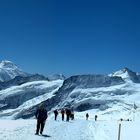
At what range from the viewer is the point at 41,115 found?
27.1 meters

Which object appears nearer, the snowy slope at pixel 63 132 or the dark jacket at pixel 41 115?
the snowy slope at pixel 63 132

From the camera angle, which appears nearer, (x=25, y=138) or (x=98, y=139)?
(x=25, y=138)

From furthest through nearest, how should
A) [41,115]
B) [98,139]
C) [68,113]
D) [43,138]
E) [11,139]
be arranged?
1. [68,113]
2. [41,115]
3. [98,139]
4. [43,138]
5. [11,139]

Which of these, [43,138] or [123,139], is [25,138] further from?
[123,139]

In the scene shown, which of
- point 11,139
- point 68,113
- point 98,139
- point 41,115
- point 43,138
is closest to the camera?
point 11,139

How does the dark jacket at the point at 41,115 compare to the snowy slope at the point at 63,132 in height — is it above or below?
above

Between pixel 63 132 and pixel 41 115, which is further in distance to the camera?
pixel 63 132

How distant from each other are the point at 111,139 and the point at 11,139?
6.89m

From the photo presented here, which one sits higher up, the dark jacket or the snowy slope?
the dark jacket

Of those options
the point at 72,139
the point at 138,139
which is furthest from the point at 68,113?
the point at 72,139

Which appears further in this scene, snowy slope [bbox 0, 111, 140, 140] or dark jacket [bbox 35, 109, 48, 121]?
dark jacket [bbox 35, 109, 48, 121]

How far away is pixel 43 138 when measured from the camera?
22891 mm

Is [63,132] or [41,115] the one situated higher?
[41,115]

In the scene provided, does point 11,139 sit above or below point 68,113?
below
